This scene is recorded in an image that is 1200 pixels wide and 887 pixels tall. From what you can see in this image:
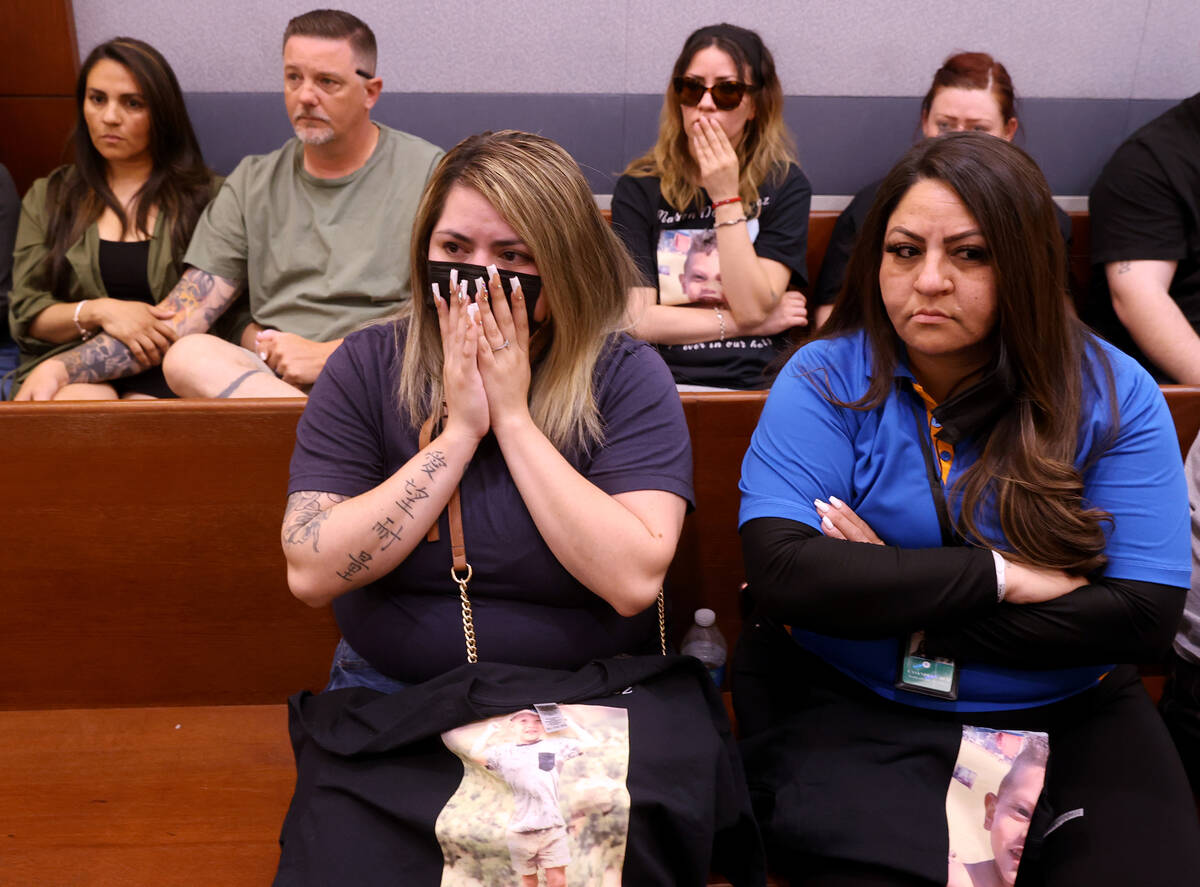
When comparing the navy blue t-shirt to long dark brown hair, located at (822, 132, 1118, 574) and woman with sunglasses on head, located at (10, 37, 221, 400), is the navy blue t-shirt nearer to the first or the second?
long dark brown hair, located at (822, 132, 1118, 574)

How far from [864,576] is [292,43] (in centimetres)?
184

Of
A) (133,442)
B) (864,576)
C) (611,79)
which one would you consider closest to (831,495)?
(864,576)

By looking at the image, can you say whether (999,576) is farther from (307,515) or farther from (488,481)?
(307,515)

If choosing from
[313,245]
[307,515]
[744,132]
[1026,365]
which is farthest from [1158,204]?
[307,515]

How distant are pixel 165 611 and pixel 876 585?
1242mm

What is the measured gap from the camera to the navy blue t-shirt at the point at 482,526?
1.40 metres

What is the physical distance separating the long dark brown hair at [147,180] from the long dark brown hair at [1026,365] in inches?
71.6

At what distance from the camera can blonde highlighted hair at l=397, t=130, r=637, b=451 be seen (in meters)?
1.39

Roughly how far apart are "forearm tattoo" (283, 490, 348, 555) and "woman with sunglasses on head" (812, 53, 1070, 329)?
4.80 feet

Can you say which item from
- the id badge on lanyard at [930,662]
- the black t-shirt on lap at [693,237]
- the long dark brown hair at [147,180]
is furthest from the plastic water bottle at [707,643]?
the long dark brown hair at [147,180]

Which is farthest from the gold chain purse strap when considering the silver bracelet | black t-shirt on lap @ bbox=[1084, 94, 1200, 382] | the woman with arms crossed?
black t-shirt on lap @ bbox=[1084, 94, 1200, 382]

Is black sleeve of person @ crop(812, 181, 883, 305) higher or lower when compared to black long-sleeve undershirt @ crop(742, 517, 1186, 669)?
higher

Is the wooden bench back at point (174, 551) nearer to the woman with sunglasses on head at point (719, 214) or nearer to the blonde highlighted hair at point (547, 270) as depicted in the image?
the blonde highlighted hair at point (547, 270)

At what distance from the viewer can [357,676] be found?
1.51 metres
